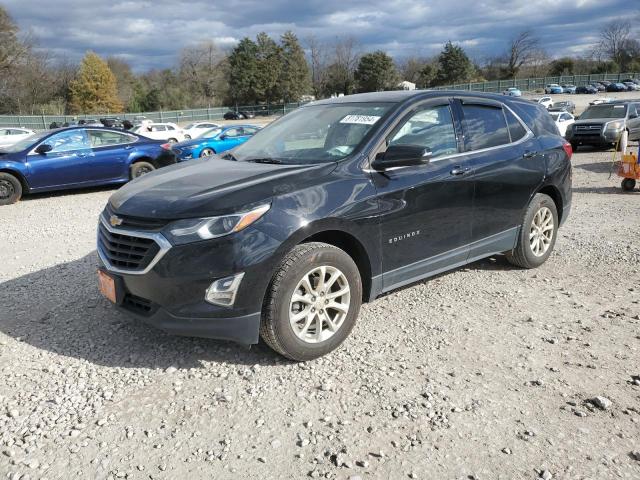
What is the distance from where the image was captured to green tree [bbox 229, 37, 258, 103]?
2837 inches

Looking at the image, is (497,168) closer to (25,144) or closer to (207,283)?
(207,283)

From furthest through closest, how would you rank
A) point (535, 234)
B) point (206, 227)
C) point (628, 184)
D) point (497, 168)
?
1. point (628, 184)
2. point (535, 234)
3. point (497, 168)
4. point (206, 227)

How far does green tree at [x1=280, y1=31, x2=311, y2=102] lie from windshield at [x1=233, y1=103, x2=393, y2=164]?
71.2 meters

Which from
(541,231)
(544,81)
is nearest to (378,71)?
(544,81)

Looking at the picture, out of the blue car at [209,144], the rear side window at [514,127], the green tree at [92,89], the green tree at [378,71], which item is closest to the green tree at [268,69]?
the green tree at [378,71]

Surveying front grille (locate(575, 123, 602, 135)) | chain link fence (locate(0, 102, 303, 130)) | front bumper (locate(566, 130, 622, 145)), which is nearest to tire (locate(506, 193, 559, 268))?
front bumper (locate(566, 130, 622, 145))

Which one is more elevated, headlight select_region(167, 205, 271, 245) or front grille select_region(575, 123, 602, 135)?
front grille select_region(575, 123, 602, 135)

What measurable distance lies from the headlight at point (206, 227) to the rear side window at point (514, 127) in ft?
10.0

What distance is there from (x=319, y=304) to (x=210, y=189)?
3.44 feet

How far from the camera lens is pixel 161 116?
201 ft

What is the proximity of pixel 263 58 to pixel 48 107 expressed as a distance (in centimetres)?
2987

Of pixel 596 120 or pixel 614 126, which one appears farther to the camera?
pixel 596 120

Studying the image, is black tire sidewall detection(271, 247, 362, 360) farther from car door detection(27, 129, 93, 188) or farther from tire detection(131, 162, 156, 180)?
tire detection(131, 162, 156, 180)

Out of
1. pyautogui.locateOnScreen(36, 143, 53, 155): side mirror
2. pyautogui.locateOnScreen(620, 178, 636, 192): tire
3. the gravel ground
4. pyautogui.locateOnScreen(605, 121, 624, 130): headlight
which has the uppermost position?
pyautogui.locateOnScreen(605, 121, 624, 130): headlight
